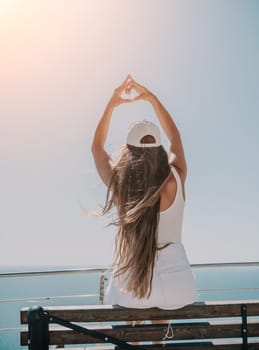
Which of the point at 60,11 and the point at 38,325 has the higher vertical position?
the point at 60,11

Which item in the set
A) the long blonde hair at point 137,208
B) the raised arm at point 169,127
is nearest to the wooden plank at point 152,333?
the long blonde hair at point 137,208

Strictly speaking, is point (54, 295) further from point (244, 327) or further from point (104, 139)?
point (244, 327)

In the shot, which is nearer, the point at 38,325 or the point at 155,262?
the point at 38,325

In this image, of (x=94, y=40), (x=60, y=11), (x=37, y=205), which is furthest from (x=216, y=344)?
(x=37, y=205)

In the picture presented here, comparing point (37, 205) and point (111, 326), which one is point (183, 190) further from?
point (37, 205)

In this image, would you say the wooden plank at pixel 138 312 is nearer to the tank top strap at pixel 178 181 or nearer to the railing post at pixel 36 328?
the railing post at pixel 36 328

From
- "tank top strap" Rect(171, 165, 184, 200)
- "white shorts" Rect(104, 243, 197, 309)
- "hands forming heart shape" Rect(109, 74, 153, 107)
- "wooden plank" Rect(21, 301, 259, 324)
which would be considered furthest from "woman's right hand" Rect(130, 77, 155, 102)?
"wooden plank" Rect(21, 301, 259, 324)

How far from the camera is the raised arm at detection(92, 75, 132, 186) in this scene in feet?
6.44

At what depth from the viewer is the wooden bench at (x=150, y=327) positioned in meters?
1.68

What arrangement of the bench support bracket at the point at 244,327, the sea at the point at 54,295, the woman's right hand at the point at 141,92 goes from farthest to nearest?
the sea at the point at 54,295 → the woman's right hand at the point at 141,92 → the bench support bracket at the point at 244,327

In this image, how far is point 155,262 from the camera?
71.6 inches

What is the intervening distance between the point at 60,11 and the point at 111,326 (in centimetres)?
361

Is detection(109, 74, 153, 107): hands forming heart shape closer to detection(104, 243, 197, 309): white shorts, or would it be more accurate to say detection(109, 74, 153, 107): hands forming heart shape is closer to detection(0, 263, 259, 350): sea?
detection(104, 243, 197, 309): white shorts

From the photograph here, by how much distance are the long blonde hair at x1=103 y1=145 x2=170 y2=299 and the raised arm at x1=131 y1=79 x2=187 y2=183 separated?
123 mm
